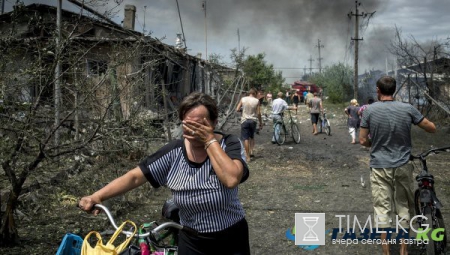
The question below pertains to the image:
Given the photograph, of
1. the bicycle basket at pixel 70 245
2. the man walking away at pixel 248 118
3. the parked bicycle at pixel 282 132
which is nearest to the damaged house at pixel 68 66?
the bicycle basket at pixel 70 245

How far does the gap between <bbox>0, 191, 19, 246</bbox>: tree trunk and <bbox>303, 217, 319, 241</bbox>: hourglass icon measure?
326cm

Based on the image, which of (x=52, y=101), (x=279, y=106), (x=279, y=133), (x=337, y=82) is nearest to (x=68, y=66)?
(x=52, y=101)

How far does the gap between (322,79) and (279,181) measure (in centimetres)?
5698

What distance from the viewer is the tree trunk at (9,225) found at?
455 cm

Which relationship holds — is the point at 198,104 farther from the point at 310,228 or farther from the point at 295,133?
the point at 295,133

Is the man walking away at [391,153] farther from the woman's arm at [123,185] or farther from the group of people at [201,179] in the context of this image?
the woman's arm at [123,185]

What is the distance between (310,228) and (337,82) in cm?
4930

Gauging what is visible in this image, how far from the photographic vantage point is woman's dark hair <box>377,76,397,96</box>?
178 inches

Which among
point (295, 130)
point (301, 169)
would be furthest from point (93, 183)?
point (295, 130)

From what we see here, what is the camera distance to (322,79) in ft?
210

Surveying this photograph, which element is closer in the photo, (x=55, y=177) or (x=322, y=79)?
(x=55, y=177)

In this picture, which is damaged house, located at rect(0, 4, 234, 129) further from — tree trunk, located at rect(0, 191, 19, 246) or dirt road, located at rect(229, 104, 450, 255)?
dirt road, located at rect(229, 104, 450, 255)

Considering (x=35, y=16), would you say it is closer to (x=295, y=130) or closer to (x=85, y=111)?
(x=85, y=111)

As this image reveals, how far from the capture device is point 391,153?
178 inches
